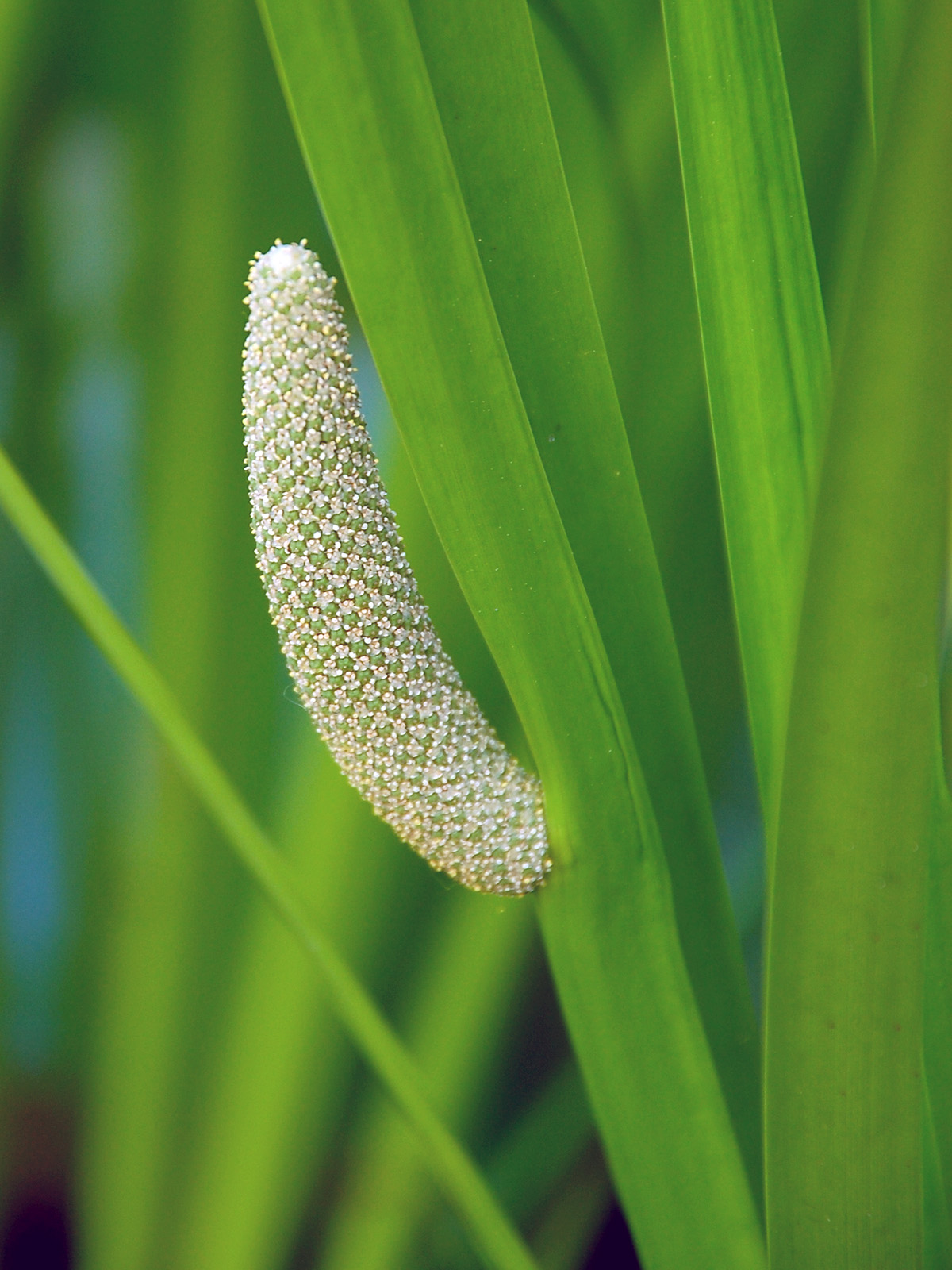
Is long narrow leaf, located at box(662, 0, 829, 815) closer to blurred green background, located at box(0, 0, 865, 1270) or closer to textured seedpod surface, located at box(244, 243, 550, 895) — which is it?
textured seedpod surface, located at box(244, 243, 550, 895)

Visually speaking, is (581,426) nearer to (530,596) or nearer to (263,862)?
(530,596)

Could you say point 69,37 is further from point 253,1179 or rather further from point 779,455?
point 253,1179

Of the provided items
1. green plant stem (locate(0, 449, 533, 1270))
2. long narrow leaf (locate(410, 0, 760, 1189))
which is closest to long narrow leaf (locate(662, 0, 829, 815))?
long narrow leaf (locate(410, 0, 760, 1189))

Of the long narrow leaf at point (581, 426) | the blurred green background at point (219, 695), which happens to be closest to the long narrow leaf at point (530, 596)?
the long narrow leaf at point (581, 426)

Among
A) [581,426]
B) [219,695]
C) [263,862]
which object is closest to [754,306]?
[581,426]

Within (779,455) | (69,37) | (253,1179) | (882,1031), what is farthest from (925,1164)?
(69,37)

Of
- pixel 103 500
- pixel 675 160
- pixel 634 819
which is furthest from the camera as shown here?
pixel 103 500
